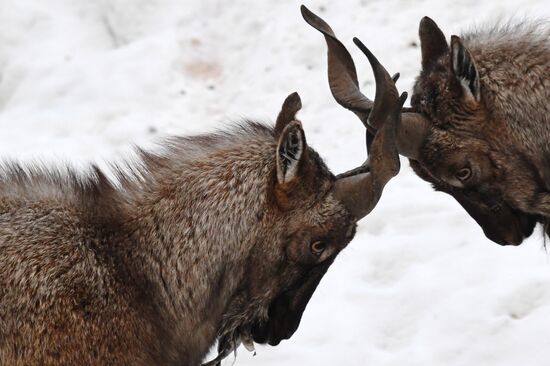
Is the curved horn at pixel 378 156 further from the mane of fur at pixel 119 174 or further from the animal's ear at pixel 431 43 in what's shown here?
the animal's ear at pixel 431 43

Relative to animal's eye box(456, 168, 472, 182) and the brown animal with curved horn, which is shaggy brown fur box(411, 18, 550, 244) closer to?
animal's eye box(456, 168, 472, 182)

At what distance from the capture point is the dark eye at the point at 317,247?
5.81 m

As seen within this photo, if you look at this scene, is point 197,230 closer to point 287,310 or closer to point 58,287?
point 287,310

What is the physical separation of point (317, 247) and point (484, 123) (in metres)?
1.24

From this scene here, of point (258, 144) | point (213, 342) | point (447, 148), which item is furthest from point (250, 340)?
point (447, 148)

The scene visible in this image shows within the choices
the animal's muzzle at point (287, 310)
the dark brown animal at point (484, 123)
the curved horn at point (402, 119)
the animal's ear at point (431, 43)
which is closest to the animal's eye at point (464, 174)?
the dark brown animal at point (484, 123)

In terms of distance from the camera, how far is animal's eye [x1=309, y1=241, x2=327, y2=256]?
5.81m

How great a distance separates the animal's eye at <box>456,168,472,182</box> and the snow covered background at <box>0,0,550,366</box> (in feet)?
4.13

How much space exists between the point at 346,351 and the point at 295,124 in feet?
7.57

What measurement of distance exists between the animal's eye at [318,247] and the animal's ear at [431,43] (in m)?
1.32

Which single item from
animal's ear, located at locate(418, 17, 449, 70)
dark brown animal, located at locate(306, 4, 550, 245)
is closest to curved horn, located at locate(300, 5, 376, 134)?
dark brown animal, located at locate(306, 4, 550, 245)

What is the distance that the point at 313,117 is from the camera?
32.7 feet

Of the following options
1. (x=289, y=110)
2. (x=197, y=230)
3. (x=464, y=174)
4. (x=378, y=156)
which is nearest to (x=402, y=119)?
(x=464, y=174)

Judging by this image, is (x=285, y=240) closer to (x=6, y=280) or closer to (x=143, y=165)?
(x=143, y=165)
